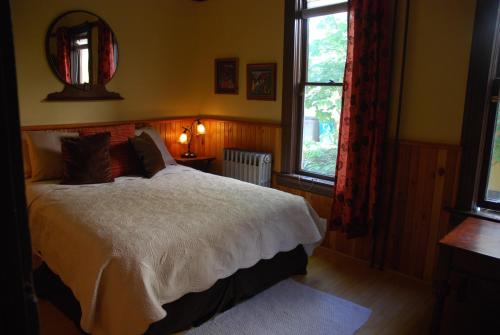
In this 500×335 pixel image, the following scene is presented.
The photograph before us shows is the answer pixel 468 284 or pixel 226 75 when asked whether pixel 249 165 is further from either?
pixel 468 284

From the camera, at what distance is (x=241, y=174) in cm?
395

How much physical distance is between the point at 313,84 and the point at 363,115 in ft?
2.19

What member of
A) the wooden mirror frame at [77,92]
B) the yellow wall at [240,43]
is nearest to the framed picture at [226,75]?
the yellow wall at [240,43]

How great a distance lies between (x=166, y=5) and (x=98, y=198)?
7.75 ft

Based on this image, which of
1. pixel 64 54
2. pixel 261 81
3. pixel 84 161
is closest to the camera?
pixel 84 161

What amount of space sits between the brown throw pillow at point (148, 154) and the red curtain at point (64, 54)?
0.81m

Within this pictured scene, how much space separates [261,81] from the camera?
3814mm

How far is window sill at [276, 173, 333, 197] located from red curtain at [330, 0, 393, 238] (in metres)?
0.22

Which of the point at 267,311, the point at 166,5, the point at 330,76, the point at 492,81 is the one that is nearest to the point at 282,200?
the point at 267,311

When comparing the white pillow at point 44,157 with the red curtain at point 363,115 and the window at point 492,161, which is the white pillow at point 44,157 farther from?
the window at point 492,161

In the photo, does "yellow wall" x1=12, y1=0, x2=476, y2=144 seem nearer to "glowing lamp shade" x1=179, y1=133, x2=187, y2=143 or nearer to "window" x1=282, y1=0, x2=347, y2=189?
"window" x1=282, y1=0, x2=347, y2=189

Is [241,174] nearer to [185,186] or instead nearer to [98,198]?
[185,186]

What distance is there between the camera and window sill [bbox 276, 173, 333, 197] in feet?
11.1

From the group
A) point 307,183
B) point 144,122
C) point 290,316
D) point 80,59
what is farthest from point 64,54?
point 290,316
